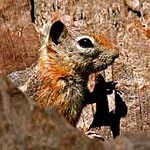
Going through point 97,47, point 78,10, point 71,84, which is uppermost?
point 78,10

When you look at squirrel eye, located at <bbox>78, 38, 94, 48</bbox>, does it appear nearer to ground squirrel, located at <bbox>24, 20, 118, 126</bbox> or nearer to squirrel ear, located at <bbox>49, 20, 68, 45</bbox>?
ground squirrel, located at <bbox>24, 20, 118, 126</bbox>

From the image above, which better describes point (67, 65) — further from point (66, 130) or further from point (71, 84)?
point (66, 130)

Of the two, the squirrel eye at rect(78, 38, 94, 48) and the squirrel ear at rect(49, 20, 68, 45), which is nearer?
the squirrel ear at rect(49, 20, 68, 45)

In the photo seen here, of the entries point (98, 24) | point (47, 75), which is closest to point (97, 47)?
point (98, 24)

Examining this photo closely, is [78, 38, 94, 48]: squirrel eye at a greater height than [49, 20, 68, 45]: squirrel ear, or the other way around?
[49, 20, 68, 45]: squirrel ear

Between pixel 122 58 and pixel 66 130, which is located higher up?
pixel 122 58

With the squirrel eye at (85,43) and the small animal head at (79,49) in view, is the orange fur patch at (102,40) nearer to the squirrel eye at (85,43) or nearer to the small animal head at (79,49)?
the small animal head at (79,49)

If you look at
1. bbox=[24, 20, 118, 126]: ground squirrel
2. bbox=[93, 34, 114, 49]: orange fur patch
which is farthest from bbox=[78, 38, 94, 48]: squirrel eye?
bbox=[93, 34, 114, 49]: orange fur patch
